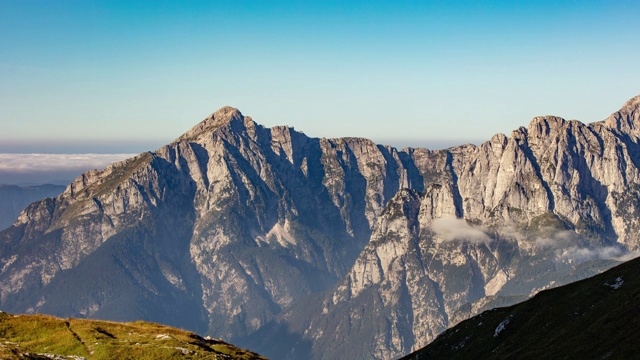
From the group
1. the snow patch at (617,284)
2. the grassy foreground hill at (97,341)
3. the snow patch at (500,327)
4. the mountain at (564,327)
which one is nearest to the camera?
the grassy foreground hill at (97,341)

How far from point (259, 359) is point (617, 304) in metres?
64.0

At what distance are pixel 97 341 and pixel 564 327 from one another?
82.2 metres

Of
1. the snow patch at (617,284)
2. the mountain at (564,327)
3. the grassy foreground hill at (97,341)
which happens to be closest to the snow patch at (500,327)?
the mountain at (564,327)

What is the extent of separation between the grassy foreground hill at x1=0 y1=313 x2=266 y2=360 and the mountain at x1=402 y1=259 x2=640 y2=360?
5170cm

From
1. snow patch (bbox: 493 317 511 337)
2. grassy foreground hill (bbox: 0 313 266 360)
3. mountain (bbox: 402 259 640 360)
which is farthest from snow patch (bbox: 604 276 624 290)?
grassy foreground hill (bbox: 0 313 266 360)

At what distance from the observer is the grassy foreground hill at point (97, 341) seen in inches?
4299

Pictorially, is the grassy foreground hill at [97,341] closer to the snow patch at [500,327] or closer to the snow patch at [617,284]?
the snow patch at [500,327]

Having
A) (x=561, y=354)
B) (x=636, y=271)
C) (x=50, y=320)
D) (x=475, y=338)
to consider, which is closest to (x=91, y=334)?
(x=50, y=320)

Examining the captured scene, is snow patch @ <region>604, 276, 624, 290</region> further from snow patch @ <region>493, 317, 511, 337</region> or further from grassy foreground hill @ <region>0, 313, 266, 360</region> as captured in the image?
grassy foreground hill @ <region>0, 313, 266, 360</region>

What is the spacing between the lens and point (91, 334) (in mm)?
118438

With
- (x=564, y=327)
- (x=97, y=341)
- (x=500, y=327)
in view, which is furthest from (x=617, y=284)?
(x=97, y=341)

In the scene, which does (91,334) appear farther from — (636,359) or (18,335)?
(636,359)

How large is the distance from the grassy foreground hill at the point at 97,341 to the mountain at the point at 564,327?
170 ft

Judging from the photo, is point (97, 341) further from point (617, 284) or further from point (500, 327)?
point (617, 284)
